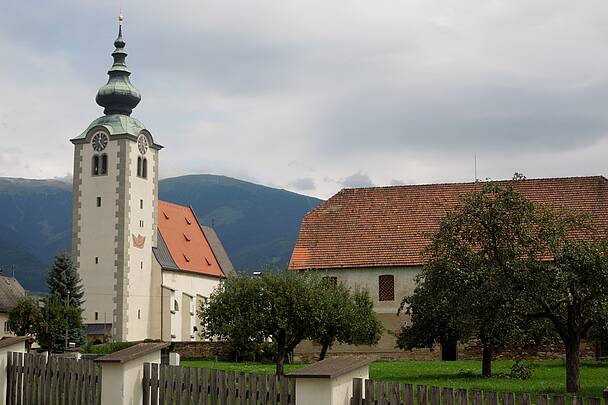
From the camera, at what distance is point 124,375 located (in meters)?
→ 13.8

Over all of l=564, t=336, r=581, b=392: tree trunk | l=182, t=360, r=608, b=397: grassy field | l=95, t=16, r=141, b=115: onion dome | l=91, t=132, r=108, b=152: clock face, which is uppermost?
l=95, t=16, r=141, b=115: onion dome

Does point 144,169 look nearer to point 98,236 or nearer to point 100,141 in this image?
point 100,141

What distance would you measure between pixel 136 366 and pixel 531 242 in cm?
1243

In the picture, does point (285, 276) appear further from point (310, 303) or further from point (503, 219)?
point (503, 219)

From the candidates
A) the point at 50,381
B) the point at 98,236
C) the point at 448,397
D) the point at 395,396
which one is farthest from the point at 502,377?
the point at 98,236

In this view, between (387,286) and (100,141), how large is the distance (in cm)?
3264

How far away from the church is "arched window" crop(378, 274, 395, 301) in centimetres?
2332

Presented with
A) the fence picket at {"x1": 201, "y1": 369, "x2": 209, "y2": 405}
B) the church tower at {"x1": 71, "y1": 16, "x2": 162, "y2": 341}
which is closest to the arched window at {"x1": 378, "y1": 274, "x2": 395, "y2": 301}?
the church tower at {"x1": 71, "y1": 16, "x2": 162, "y2": 341}

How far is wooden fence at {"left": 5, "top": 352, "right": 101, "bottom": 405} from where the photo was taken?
14.8 m

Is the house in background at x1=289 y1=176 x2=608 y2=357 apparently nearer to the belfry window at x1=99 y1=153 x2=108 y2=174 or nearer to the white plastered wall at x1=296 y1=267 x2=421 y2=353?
the white plastered wall at x1=296 y1=267 x2=421 y2=353

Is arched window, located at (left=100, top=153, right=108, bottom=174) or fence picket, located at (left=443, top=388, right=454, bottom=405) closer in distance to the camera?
fence picket, located at (left=443, top=388, right=454, bottom=405)

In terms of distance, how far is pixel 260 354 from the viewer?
45.8 metres

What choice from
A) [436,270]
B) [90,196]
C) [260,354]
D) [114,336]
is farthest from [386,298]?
[90,196]

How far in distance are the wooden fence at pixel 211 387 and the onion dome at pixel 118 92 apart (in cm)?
5851
